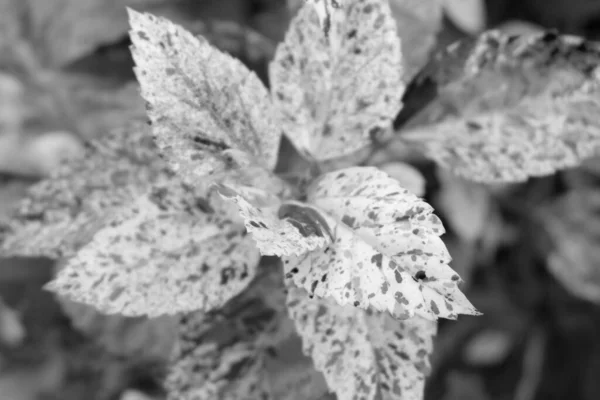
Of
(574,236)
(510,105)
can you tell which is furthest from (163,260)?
(574,236)

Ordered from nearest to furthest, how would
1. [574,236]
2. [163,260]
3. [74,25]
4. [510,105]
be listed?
[163,260] → [510,105] → [74,25] → [574,236]

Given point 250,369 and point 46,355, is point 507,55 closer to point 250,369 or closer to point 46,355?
point 250,369

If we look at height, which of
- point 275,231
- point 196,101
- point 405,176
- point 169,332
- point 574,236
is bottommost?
point 574,236

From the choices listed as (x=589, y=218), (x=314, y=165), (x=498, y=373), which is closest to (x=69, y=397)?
(x=314, y=165)

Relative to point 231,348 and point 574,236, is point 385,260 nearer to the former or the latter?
point 231,348

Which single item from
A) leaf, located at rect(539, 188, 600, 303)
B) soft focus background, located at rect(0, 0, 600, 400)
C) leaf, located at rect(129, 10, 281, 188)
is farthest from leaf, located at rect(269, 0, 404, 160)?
leaf, located at rect(539, 188, 600, 303)

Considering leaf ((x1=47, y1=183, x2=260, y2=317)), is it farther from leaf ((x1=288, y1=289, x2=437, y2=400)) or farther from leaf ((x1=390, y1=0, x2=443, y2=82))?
leaf ((x1=390, y1=0, x2=443, y2=82))
